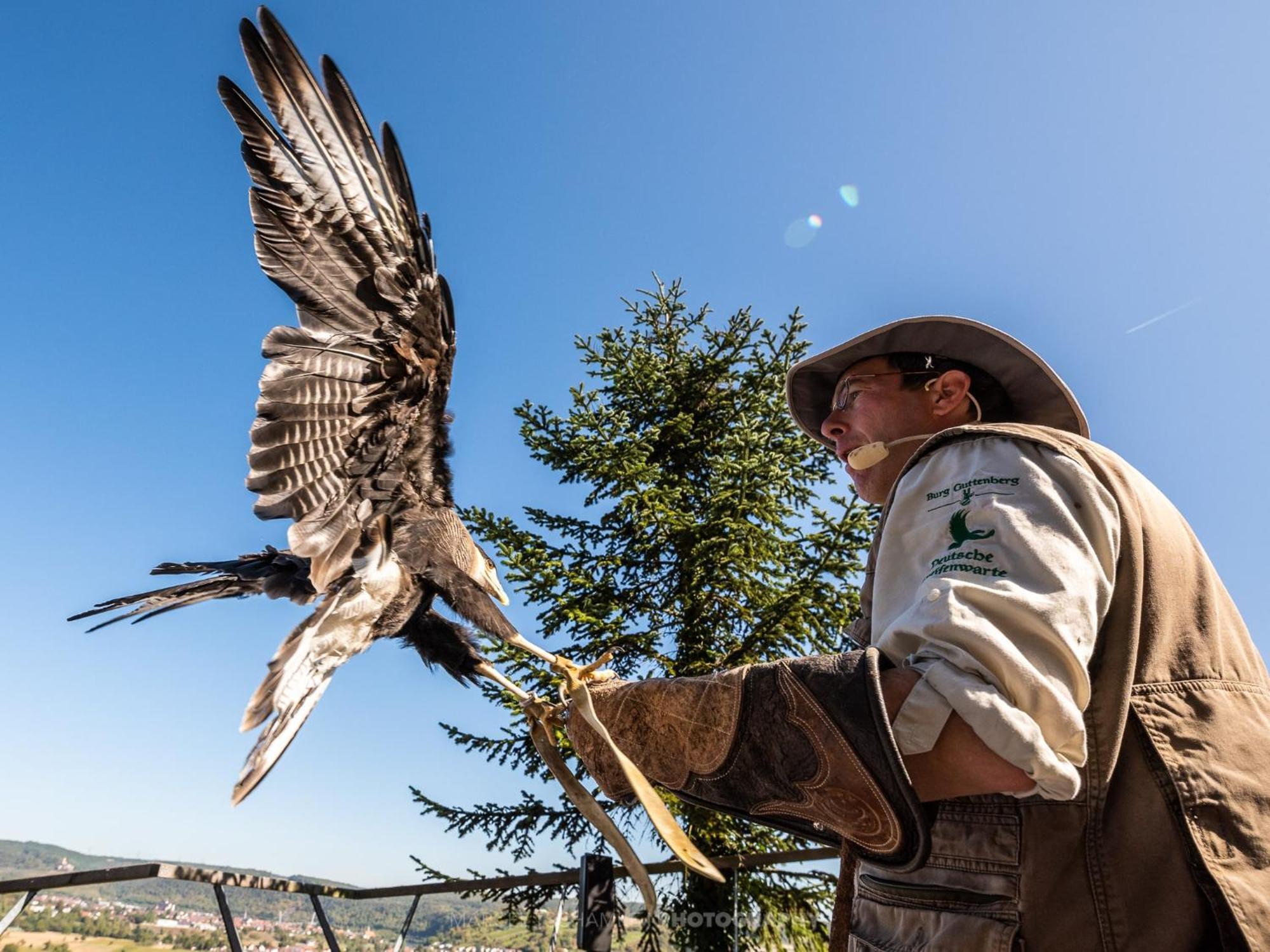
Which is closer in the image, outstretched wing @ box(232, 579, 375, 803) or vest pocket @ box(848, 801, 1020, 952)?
vest pocket @ box(848, 801, 1020, 952)

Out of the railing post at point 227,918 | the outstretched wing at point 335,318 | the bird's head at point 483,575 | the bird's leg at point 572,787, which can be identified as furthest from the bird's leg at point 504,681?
the railing post at point 227,918

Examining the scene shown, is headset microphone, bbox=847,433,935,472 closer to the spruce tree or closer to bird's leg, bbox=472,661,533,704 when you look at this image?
bird's leg, bbox=472,661,533,704

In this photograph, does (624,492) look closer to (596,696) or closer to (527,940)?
(527,940)

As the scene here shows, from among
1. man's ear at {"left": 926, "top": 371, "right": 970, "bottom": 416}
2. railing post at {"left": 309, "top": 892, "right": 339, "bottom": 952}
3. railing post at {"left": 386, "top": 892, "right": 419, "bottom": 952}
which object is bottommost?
railing post at {"left": 386, "top": 892, "right": 419, "bottom": 952}

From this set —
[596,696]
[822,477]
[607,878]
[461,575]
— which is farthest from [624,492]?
[596,696]

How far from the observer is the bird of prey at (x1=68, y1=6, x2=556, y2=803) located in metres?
3.67

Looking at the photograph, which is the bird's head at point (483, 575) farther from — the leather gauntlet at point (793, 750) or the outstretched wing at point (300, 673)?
the leather gauntlet at point (793, 750)

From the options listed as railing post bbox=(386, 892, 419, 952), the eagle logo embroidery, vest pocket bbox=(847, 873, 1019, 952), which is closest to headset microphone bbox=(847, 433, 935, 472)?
the eagle logo embroidery

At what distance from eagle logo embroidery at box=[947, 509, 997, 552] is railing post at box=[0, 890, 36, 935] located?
3.67 meters

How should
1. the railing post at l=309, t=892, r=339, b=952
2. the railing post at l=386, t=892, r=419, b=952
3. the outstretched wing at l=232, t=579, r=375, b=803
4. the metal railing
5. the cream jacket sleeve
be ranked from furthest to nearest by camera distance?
the railing post at l=386, t=892, r=419, b=952, the railing post at l=309, t=892, r=339, b=952, the outstretched wing at l=232, t=579, r=375, b=803, the metal railing, the cream jacket sleeve

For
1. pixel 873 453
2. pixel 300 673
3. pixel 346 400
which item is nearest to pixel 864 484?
pixel 873 453

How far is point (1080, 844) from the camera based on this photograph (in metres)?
1.01

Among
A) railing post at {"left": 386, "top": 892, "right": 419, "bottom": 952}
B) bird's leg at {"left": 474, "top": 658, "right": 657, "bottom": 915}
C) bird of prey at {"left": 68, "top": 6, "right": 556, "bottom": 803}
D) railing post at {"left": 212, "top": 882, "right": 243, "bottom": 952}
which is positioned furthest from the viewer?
railing post at {"left": 386, "top": 892, "right": 419, "bottom": 952}

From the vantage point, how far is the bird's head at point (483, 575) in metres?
4.16
